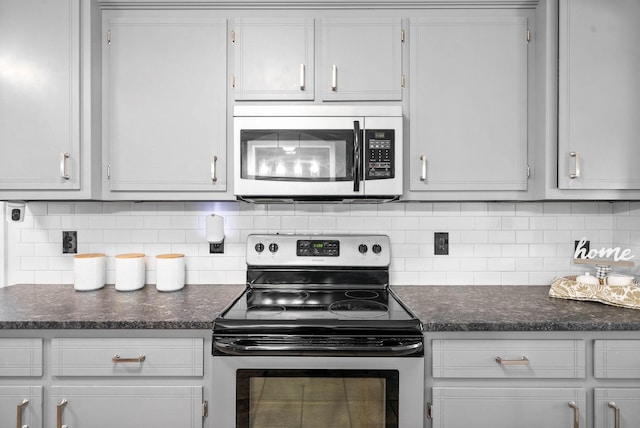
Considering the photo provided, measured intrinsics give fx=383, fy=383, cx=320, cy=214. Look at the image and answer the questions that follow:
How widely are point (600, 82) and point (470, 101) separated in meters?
0.57

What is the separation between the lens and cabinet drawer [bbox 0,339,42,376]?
4.70 ft

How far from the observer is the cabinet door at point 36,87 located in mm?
1748

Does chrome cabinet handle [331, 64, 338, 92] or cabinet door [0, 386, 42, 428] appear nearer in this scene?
cabinet door [0, 386, 42, 428]

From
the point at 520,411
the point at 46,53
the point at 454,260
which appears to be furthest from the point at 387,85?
the point at 46,53

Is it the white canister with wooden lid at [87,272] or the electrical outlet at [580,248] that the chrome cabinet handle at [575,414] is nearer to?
the electrical outlet at [580,248]

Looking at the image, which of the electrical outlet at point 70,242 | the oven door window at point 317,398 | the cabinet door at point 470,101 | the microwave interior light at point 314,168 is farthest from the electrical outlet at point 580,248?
the electrical outlet at point 70,242

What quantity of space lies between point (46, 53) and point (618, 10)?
261 cm

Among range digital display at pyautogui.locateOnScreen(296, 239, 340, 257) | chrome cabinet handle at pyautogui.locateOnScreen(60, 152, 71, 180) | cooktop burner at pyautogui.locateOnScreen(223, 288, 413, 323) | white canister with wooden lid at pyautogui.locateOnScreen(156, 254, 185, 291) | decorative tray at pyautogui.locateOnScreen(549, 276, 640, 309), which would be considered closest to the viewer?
cooktop burner at pyautogui.locateOnScreen(223, 288, 413, 323)

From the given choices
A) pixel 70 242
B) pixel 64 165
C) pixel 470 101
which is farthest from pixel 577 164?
pixel 70 242

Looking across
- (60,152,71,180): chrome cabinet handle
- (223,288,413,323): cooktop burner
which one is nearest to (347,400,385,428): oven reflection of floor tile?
(223,288,413,323): cooktop burner

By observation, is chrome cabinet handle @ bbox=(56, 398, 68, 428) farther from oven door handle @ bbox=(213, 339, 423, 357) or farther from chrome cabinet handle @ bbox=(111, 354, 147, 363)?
oven door handle @ bbox=(213, 339, 423, 357)

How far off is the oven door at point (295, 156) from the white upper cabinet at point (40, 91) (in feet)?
2.46

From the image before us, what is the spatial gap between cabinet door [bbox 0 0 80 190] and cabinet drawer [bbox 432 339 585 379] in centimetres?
182

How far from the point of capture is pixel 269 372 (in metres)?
1.42
